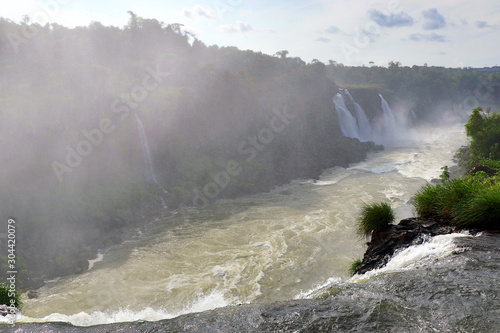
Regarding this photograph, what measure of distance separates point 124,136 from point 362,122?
4563cm

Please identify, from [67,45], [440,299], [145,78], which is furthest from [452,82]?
[440,299]

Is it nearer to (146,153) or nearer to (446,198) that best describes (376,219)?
(446,198)

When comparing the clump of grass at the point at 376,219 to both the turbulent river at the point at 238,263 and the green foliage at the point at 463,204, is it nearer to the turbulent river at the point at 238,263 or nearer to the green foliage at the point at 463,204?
the green foliage at the point at 463,204

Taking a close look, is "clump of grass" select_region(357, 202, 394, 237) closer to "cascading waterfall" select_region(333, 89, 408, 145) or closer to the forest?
the forest

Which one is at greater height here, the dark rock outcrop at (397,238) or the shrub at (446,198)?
the shrub at (446,198)

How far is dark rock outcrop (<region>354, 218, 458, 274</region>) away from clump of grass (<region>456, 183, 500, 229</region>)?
1.57 ft

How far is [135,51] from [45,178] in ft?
→ 125

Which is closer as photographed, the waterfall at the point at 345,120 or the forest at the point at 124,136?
the forest at the point at 124,136

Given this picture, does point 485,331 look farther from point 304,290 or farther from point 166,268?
point 166,268

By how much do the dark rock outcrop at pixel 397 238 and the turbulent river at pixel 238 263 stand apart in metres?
0.53

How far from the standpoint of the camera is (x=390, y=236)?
9.55 metres

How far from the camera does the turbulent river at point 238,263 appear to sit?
27.3 ft

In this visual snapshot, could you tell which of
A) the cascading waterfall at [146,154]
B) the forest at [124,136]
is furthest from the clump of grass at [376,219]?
the cascading waterfall at [146,154]

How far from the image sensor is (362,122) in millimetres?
60000
